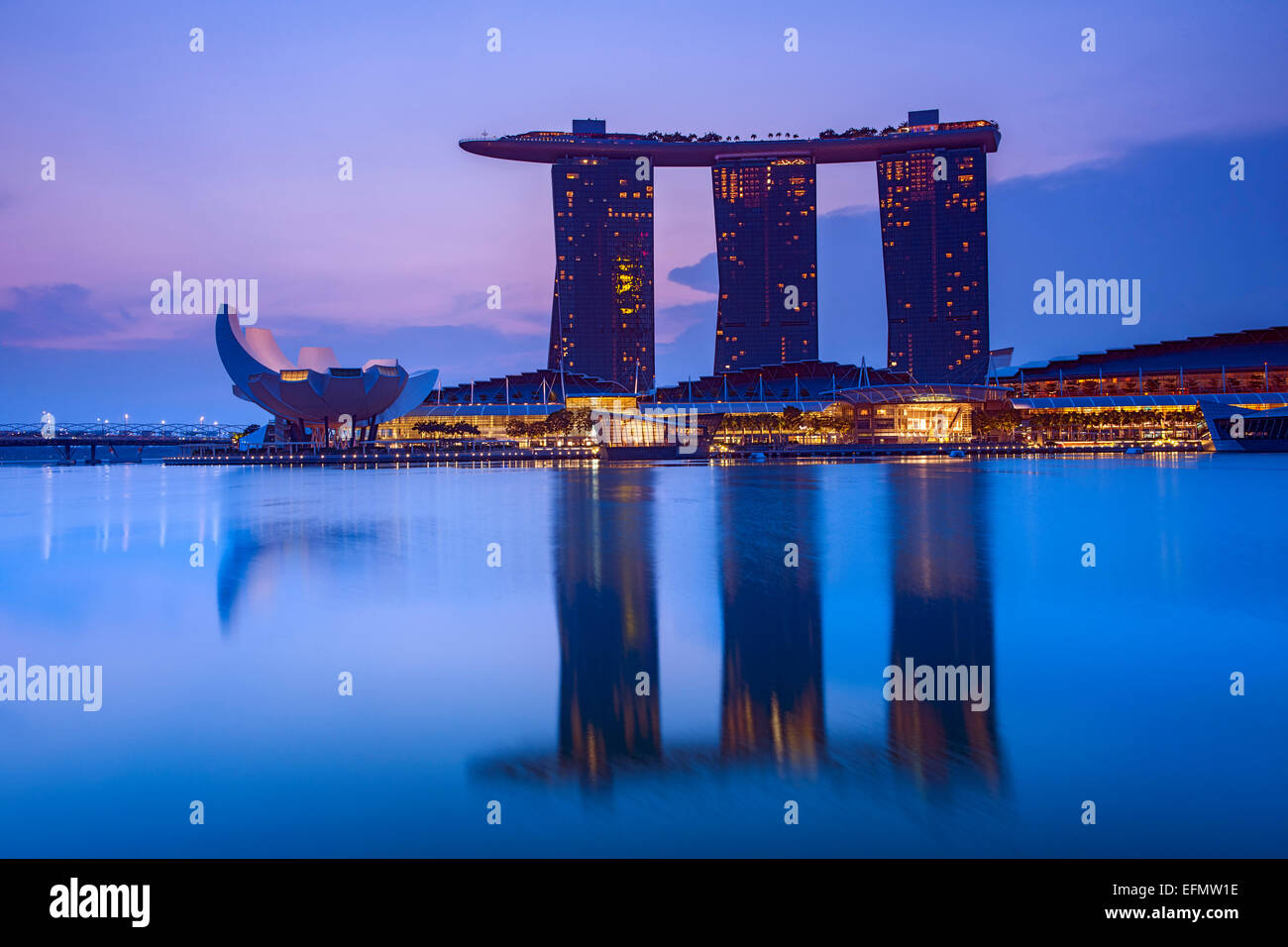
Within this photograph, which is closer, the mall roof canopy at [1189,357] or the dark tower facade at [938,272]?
the mall roof canopy at [1189,357]

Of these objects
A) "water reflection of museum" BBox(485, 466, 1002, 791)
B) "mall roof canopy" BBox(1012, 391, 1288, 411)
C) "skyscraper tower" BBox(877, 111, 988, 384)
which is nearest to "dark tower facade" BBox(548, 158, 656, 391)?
"skyscraper tower" BBox(877, 111, 988, 384)

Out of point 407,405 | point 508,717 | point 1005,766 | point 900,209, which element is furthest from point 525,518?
point 900,209

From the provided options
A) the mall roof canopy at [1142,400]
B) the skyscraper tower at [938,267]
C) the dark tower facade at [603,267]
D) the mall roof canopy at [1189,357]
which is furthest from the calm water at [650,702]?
the skyscraper tower at [938,267]

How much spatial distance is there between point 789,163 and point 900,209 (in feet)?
62.6

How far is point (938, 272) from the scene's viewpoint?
137 metres

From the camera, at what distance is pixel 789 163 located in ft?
473

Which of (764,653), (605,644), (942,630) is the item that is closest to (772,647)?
(764,653)

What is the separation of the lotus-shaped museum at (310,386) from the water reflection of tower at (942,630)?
64.9m

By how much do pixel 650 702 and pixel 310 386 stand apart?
77366 mm

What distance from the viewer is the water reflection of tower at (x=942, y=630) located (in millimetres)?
5391

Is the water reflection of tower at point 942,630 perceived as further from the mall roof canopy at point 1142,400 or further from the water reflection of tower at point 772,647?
the mall roof canopy at point 1142,400

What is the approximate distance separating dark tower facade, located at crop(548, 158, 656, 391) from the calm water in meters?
124
